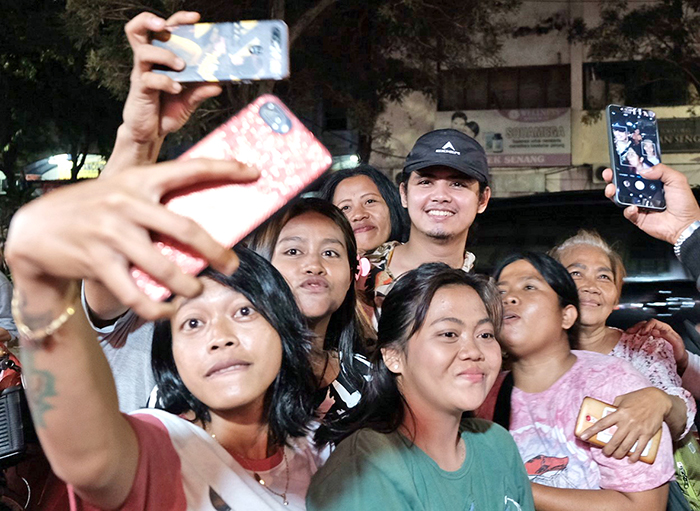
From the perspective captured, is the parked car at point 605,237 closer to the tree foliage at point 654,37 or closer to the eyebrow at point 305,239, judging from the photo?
the eyebrow at point 305,239

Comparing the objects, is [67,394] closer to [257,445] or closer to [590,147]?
[257,445]

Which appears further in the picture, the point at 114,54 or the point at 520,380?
the point at 114,54

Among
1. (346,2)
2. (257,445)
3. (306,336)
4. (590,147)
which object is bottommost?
(257,445)

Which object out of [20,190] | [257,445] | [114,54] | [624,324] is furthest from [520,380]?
[20,190]

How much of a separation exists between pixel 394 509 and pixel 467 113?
17476mm

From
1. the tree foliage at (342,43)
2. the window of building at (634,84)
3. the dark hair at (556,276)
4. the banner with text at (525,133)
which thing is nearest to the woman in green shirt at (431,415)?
the dark hair at (556,276)

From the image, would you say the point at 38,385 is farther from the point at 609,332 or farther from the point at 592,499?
the point at 609,332

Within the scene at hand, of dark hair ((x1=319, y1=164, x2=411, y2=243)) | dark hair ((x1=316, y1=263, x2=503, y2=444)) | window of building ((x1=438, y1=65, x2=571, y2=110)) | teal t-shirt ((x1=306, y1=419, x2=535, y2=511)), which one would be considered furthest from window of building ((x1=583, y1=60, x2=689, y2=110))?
teal t-shirt ((x1=306, y1=419, x2=535, y2=511))

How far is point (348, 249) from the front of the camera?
250 cm

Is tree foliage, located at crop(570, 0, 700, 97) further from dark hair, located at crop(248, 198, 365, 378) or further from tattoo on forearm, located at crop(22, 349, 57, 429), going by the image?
tattoo on forearm, located at crop(22, 349, 57, 429)

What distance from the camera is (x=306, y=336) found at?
187 centimetres

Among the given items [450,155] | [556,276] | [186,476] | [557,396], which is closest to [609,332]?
[556,276]

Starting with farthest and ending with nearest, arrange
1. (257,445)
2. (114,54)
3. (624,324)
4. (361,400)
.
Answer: (114,54) < (624,324) < (361,400) < (257,445)

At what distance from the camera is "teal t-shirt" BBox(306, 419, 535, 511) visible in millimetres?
1806
